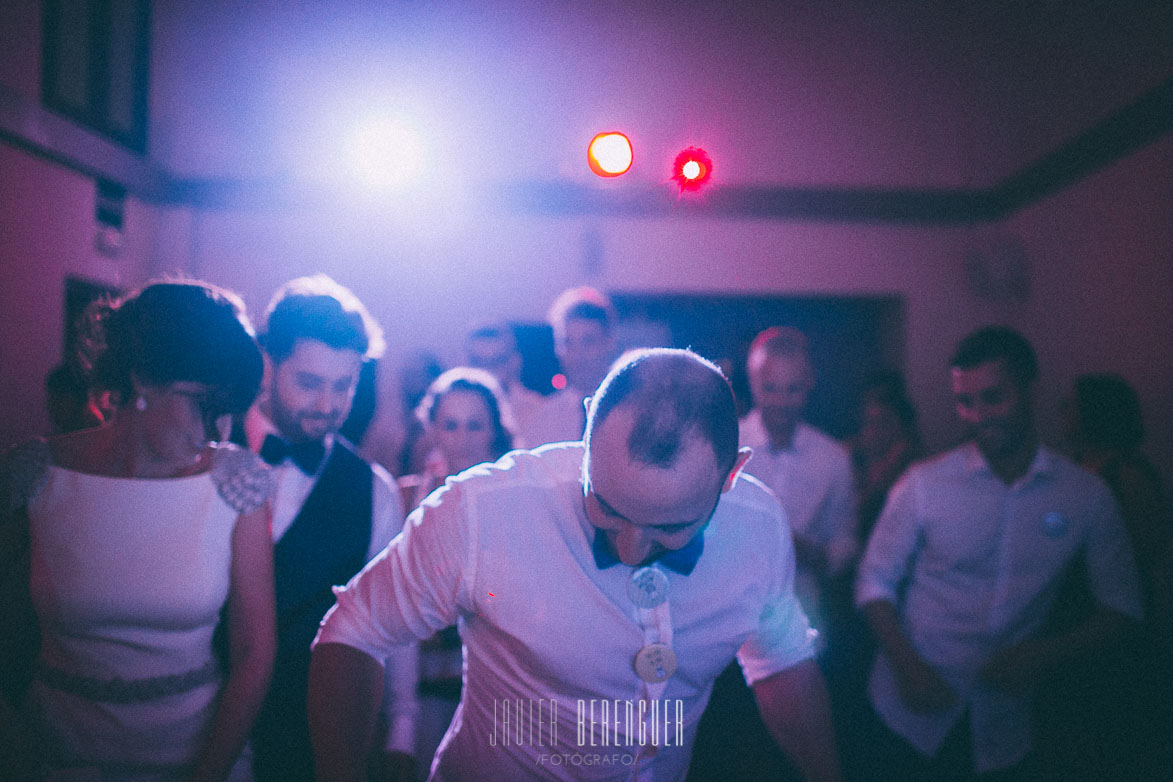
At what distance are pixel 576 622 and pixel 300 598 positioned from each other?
770 mm

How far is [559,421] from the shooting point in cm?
305

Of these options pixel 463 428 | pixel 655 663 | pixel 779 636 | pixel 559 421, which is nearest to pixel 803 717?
pixel 779 636

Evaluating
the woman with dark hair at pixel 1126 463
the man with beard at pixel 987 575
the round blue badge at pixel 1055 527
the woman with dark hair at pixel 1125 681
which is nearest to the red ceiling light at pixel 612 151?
the man with beard at pixel 987 575

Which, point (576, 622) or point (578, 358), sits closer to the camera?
point (576, 622)

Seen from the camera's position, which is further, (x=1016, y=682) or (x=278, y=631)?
(x=1016, y=682)

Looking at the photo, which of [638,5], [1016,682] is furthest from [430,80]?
[1016,682]

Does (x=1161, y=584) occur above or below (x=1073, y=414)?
below

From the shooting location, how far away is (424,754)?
174 cm

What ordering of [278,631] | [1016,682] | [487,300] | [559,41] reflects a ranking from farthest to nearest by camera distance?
1. [487,300]
2. [559,41]
3. [1016,682]
4. [278,631]

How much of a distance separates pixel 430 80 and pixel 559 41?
2.82 feet

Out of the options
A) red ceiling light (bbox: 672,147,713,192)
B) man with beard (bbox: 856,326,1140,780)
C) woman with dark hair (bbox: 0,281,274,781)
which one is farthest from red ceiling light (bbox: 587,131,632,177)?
man with beard (bbox: 856,326,1140,780)

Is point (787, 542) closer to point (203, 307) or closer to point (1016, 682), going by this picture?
point (1016, 682)

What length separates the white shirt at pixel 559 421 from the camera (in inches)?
117

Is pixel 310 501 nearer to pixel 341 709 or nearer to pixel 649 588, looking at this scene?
pixel 341 709
